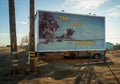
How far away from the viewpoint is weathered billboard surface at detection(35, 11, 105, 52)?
2069cm

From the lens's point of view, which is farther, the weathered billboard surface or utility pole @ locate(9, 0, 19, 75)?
the weathered billboard surface

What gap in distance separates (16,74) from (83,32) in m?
12.0

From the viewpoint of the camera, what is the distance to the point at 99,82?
1045cm

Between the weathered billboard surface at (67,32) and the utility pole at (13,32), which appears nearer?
the utility pole at (13,32)

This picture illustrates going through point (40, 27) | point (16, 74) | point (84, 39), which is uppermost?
point (40, 27)

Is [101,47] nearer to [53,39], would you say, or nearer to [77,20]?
[77,20]

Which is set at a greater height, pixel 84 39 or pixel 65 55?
pixel 84 39

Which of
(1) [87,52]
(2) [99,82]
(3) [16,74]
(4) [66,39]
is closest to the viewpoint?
(2) [99,82]

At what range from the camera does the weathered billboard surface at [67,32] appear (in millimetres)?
20688

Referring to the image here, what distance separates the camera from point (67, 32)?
22.0m

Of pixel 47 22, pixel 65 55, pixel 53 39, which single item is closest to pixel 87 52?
pixel 65 55

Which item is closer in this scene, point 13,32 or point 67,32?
point 13,32

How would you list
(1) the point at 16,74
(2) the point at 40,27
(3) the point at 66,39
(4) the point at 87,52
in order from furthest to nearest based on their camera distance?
(4) the point at 87,52, (3) the point at 66,39, (2) the point at 40,27, (1) the point at 16,74

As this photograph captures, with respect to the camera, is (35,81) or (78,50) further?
(78,50)
